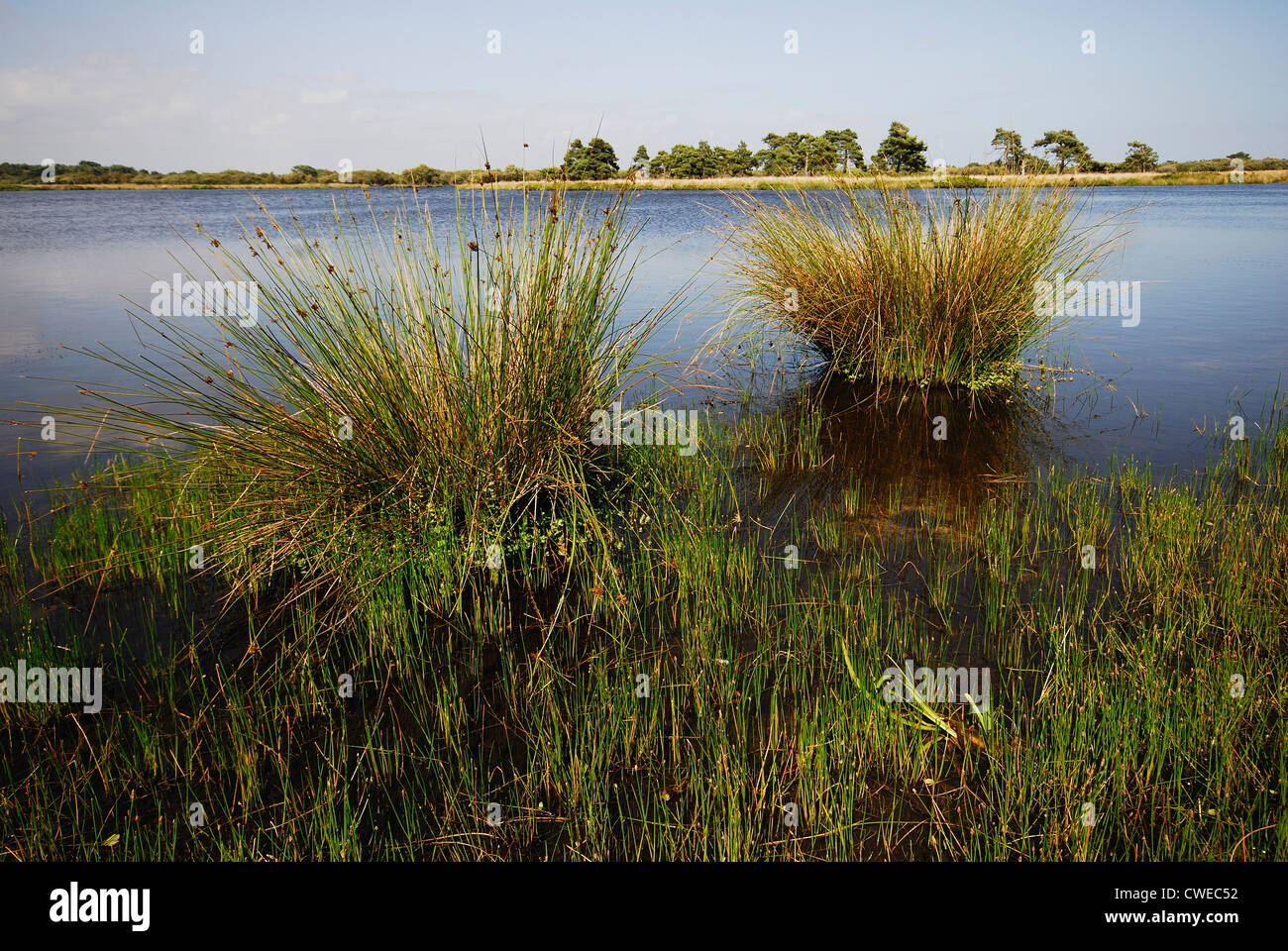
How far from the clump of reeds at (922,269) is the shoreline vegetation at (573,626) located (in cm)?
179

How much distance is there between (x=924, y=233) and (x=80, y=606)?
23.3 ft

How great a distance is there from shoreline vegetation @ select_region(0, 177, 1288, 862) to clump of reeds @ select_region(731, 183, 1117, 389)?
1792 mm

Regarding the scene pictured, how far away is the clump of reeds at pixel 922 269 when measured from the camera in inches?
278

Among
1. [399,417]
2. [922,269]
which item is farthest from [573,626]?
[922,269]

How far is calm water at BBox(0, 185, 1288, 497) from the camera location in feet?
22.4

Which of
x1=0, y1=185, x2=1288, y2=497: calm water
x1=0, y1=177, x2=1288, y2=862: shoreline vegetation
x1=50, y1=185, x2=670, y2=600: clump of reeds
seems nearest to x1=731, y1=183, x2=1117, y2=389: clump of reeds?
x1=0, y1=185, x2=1288, y2=497: calm water

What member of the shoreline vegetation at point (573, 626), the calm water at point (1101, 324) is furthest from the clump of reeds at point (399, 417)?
the calm water at point (1101, 324)

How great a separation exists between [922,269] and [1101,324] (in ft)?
20.1

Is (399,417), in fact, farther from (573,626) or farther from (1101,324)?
(1101,324)

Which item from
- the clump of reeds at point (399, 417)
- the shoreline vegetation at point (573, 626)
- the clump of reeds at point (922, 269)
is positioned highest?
the clump of reeds at point (922, 269)

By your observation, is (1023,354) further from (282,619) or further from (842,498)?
(282,619)

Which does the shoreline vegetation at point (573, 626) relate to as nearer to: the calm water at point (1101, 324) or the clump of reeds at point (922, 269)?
the calm water at point (1101, 324)

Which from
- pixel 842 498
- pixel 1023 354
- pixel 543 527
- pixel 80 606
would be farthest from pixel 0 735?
pixel 1023 354

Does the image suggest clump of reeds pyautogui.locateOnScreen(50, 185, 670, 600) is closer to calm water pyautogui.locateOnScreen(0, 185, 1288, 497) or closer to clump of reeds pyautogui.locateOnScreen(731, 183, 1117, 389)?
calm water pyautogui.locateOnScreen(0, 185, 1288, 497)
